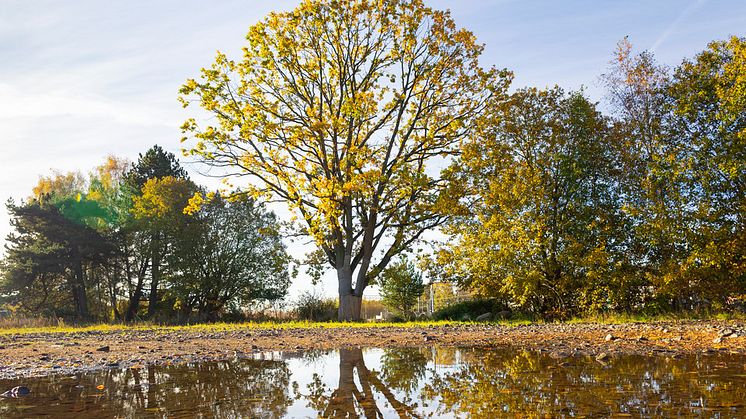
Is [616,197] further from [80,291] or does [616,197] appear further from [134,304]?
[80,291]

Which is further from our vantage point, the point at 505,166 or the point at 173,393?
the point at 505,166

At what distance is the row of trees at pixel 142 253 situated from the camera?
28.3 meters

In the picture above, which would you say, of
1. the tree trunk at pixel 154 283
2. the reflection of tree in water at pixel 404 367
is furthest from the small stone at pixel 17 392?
the tree trunk at pixel 154 283

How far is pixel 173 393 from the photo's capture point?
4.48 m

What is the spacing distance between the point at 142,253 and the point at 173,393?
28.5 m

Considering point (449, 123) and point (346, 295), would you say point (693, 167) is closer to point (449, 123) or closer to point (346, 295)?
point (449, 123)

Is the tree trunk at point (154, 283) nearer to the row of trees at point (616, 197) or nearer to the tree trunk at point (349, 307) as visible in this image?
the tree trunk at point (349, 307)

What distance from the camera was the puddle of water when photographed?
362 centimetres

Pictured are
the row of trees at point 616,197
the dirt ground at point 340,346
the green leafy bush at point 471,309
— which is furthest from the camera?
the green leafy bush at point 471,309

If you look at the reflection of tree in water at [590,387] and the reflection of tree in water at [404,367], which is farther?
the reflection of tree in water at [404,367]

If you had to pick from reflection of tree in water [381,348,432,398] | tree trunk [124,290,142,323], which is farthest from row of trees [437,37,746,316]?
tree trunk [124,290,142,323]

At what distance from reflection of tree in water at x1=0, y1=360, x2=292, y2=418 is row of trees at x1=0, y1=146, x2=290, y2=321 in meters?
21.3

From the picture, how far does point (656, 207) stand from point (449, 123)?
299 inches

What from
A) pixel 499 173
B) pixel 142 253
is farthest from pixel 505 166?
pixel 142 253
